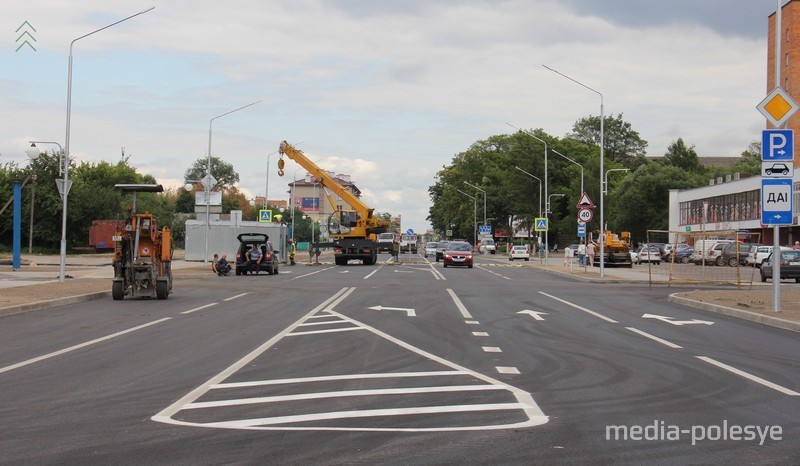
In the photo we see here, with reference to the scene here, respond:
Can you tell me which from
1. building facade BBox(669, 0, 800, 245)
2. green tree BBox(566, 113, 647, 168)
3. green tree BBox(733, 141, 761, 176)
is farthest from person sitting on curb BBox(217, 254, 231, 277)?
green tree BBox(566, 113, 647, 168)

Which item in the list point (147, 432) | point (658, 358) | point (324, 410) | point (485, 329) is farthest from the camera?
point (485, 329)

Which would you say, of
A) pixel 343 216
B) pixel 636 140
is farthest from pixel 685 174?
pixel 343 216

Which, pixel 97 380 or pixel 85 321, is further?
pixel 85 321

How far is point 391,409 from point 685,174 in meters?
99.7

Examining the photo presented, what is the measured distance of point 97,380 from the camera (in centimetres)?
949

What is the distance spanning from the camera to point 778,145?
18203mm

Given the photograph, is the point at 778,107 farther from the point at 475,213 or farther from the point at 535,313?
the point at 475,213

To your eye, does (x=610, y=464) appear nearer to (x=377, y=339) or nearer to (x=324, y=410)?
(x=324, y=410)

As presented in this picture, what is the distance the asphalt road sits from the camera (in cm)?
632

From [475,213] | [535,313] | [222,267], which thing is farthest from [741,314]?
[475,213]

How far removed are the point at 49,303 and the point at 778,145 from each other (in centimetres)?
1780

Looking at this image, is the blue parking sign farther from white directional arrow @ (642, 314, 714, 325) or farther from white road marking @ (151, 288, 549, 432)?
white road marking @ (151, 288, 549, 432)

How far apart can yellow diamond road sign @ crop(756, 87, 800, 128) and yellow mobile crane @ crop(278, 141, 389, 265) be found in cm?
3474

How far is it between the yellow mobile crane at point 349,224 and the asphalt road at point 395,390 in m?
34.0
